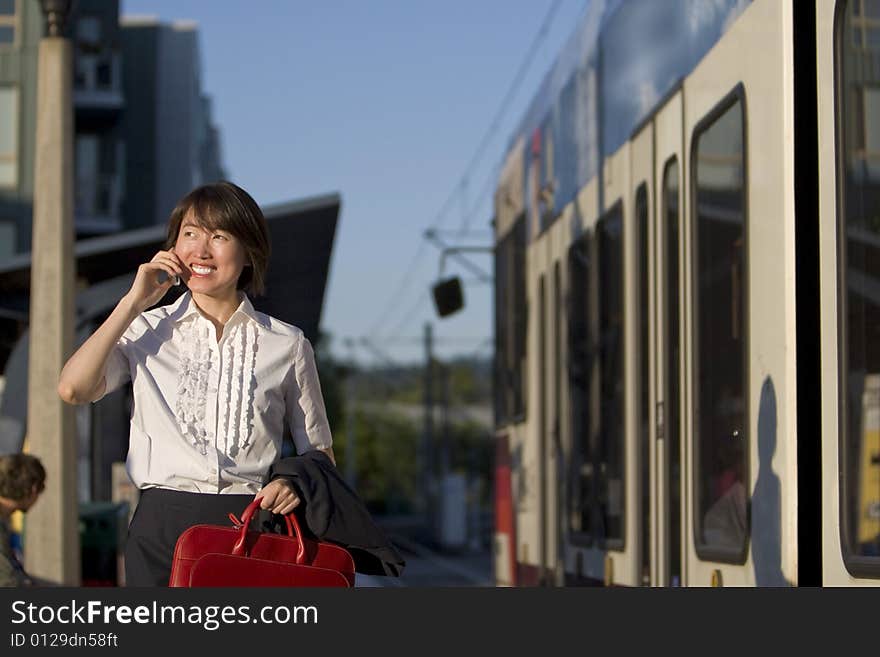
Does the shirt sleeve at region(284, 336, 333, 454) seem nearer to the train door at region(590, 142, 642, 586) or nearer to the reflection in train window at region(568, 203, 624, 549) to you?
the train door at region(590, 142, 642, 586)

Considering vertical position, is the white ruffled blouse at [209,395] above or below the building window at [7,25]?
below

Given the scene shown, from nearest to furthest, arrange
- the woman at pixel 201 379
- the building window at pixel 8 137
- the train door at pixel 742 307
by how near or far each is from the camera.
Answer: the woman at pixel 201 379
the train door at pixel 742 307
the building window at pixel 8 137

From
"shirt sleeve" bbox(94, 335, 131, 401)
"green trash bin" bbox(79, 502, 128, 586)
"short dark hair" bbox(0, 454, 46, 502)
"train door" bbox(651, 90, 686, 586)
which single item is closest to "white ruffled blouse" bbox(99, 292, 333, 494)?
"shirt sleeve" bbox(94, 335, 131, 401)

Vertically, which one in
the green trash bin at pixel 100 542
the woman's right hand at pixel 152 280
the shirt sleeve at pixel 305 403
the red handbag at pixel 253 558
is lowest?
the green trash bin at pixel 100 542

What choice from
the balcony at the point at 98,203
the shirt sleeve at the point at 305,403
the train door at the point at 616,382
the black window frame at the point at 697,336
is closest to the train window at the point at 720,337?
the black window frame at the point at 697,336

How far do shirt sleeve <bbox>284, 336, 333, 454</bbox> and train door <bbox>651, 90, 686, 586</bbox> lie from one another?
2303 mm

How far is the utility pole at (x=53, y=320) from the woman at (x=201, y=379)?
632 centimetres

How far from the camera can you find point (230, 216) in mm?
3564

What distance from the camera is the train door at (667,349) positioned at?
5848mm

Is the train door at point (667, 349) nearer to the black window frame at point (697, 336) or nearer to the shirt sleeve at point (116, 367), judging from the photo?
the black window frame at point (697, 336)

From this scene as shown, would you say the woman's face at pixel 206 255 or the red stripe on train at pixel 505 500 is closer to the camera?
the woman's face at pixel 206 255

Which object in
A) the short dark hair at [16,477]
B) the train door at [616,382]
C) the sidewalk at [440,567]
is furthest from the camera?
the sidewalk at [440,567]

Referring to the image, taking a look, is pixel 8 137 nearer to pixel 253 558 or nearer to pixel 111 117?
pixel 111 117

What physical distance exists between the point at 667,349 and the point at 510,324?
5362 mm
